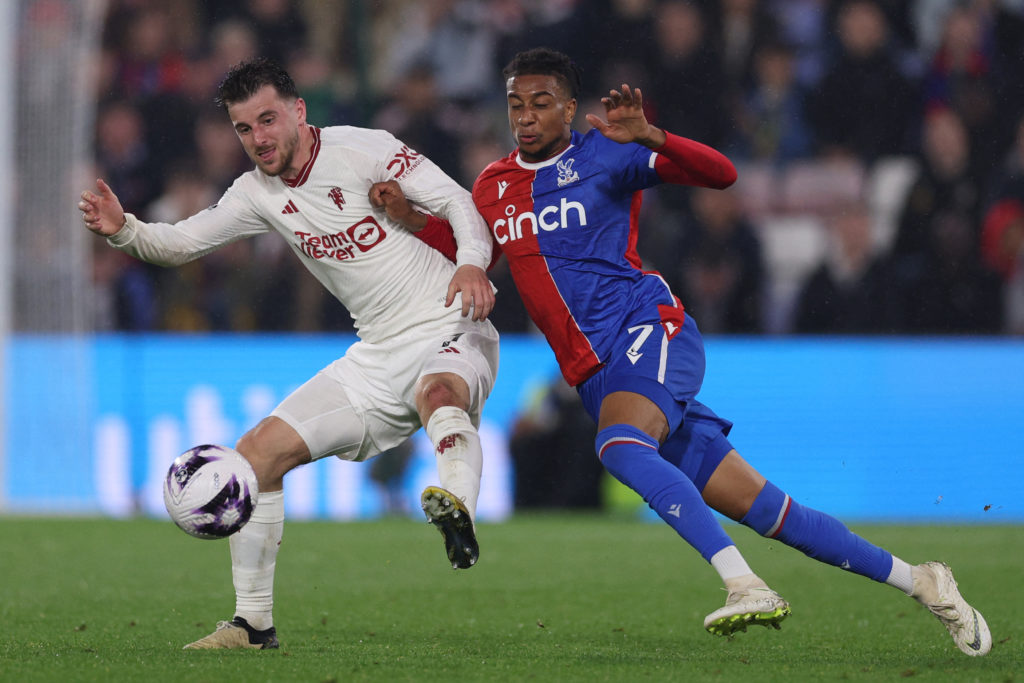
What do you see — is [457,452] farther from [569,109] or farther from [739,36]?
[739,36]

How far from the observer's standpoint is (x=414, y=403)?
533 centimetres

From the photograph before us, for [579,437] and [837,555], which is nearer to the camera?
[837,555]

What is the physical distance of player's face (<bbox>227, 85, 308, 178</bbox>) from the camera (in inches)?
204

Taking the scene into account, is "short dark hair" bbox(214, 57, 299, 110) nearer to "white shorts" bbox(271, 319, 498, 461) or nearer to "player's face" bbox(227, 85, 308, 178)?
"player's face" bbox(227, 85, 308, 178)

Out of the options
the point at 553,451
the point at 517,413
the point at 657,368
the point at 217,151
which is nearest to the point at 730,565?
the point at 657,368

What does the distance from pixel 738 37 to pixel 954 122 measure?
2010 millimetres

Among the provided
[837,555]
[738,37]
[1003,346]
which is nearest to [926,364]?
[1003,346]

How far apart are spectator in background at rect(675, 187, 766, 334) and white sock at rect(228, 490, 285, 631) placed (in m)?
6.47

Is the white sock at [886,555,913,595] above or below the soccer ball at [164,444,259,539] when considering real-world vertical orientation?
below

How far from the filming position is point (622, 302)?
16.5 ft

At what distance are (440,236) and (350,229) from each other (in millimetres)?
367

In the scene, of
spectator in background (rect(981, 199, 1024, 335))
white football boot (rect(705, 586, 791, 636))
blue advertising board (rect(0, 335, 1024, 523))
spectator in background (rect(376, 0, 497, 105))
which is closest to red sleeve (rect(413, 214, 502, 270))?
white football boot (rect(705, 586, 791, 636))

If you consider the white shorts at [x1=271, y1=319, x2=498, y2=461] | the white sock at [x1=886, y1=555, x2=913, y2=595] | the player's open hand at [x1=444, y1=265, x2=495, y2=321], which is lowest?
the white sock at [x1=886, y1=555, x2=913, y2=595]

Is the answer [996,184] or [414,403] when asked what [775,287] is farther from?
[414,403]
